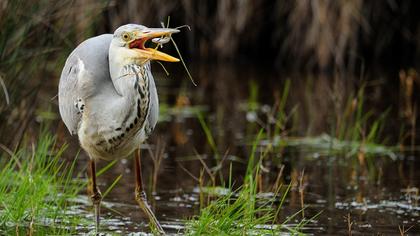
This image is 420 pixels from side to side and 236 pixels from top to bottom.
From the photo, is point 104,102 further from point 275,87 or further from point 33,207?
point 275,87

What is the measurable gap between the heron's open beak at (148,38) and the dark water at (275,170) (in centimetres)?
132

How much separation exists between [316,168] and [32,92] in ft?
8.10

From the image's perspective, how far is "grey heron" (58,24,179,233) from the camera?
5.15 meters

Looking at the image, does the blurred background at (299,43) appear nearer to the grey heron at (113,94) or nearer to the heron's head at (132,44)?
the grey heron at (113,94)

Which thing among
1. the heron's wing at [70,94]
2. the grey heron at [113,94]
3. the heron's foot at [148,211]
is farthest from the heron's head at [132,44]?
the heron's foot at [148,211]

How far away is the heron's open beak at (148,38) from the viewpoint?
489 centimetres

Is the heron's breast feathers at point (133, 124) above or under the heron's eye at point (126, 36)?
under

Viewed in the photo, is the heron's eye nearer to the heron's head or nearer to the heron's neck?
the heron's head

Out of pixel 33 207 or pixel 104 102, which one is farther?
pixel 33 207


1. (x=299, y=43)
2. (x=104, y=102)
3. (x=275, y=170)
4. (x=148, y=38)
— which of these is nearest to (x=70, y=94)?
(x=104, y=102)

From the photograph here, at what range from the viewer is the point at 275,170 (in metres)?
7.94

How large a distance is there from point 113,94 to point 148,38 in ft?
1.81

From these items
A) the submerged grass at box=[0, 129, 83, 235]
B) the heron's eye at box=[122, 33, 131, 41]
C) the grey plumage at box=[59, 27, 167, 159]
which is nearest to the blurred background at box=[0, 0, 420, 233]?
the submerged grass at box=[0, 129, 83, 235]

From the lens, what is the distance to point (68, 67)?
605 centimetres
